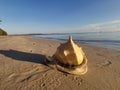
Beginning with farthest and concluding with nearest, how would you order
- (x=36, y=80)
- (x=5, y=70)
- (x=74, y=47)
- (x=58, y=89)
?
(x=74, y=47), (x=5, y=70), (x=36, y=80), (x=58, y=89)

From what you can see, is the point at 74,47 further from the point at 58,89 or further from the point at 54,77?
the point at 58,89

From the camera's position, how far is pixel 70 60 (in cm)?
426

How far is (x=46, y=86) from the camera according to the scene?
335 centimetres

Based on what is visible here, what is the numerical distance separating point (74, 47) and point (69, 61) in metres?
0.48

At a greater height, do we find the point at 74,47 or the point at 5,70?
the point at 74,47

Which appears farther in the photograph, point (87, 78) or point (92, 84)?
point (87, 78)

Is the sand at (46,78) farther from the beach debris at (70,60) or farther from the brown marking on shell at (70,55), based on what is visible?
the brown marking on shell at (70,55)

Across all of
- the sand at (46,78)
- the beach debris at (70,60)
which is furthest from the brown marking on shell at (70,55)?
the sand at (46,78)

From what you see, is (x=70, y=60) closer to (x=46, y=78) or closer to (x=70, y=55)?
(x=70, y=55)

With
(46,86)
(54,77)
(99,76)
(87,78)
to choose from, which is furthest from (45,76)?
(99,76)

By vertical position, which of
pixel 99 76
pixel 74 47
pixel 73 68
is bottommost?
pixel 99 76

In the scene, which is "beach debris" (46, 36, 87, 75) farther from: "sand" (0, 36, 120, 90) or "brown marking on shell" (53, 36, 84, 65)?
"sand" (0, 36, 120, 90)

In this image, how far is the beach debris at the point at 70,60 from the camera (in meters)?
4.18

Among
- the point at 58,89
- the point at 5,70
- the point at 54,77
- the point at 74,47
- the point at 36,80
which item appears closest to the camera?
the point at 58,89
